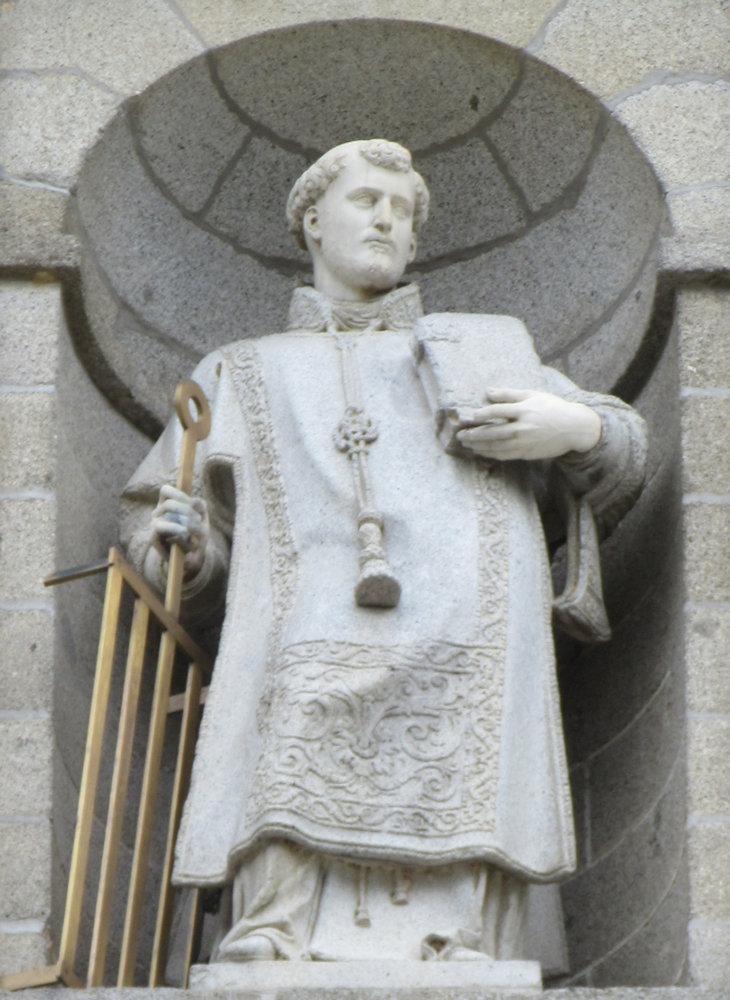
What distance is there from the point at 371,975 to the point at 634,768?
3.42 feet

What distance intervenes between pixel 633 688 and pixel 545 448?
67cm

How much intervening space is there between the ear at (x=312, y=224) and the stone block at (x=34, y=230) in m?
0.48

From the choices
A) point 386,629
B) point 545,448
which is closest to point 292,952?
point 386,629

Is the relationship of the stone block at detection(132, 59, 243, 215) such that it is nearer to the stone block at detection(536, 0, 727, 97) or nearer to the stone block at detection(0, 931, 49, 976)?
the stone block at detection(536, 0, 727, 97)

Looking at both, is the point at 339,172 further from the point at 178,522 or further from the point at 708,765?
the point at 708,765

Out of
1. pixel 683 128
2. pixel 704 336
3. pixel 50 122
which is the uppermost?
pixel 683 128

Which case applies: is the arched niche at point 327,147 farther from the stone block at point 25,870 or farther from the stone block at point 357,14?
the stone block at point 25,870

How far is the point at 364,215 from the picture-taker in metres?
5.58

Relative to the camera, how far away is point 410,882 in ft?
15.6

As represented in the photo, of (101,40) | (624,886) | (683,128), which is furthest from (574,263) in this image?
(624,886)

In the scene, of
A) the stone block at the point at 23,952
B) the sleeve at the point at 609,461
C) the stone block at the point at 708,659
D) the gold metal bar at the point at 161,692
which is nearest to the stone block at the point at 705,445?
the sleeve at the point at 609,461

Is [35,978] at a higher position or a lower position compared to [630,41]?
lower

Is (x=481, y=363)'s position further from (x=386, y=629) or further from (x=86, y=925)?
(x=86, y=925)

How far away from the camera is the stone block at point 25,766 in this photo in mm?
5047
